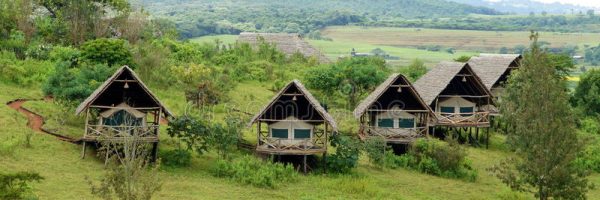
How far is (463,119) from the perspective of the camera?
4062cm

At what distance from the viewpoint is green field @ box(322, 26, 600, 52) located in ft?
414

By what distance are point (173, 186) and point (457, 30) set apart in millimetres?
128526

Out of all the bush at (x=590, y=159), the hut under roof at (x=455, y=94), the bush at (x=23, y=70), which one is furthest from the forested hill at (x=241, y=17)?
the bush at (x=590, y=159)

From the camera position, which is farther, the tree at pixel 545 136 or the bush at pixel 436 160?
the bush at pixel 436 160

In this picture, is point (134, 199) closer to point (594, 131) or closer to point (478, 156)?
point (478, 156)

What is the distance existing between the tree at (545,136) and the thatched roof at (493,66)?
66.0 ft

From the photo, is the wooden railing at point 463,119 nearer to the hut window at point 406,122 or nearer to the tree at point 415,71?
the hut window at point 406,122

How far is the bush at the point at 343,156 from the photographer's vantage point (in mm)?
31864

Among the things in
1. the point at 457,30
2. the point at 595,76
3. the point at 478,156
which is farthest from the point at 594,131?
the point at 457,30

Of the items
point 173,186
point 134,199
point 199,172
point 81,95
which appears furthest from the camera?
point 81,95

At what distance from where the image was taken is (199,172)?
30.1 meters

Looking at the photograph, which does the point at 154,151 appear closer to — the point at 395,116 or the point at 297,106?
the point at 297,106

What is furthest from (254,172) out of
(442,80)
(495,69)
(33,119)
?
(495,69)

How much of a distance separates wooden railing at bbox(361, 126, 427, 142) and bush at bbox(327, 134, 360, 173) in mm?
4389
